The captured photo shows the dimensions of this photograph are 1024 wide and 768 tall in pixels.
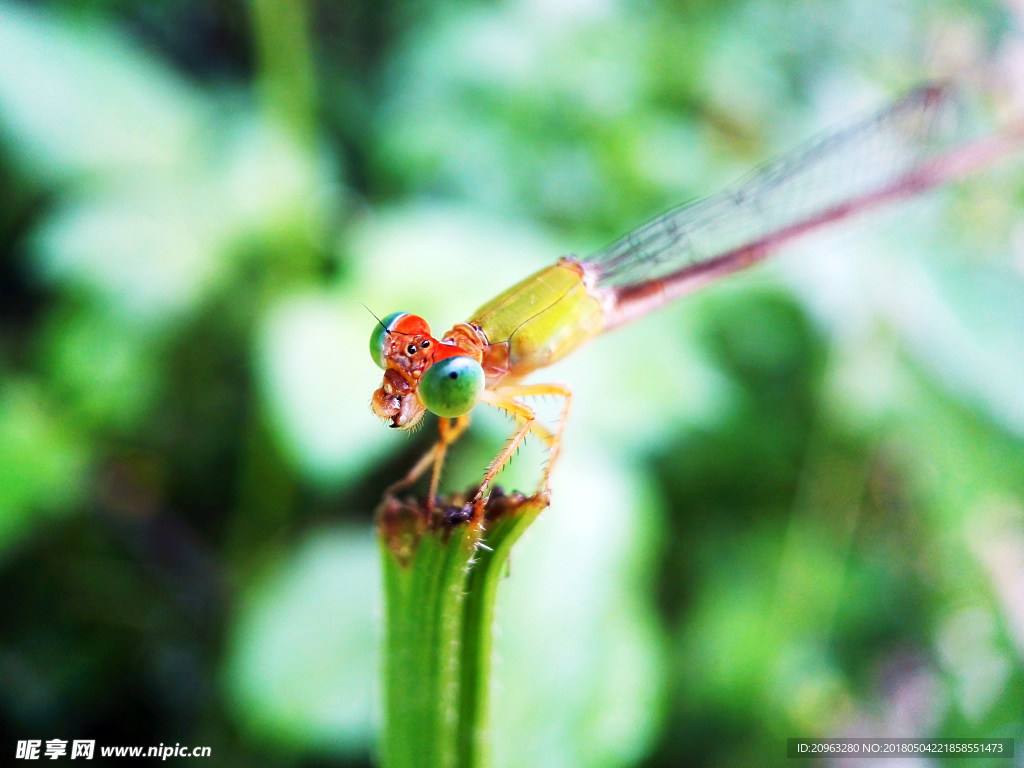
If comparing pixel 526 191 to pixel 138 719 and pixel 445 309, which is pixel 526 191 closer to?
pixel 445 309

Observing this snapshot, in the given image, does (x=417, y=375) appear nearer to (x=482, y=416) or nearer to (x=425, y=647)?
(x=425, y=647)

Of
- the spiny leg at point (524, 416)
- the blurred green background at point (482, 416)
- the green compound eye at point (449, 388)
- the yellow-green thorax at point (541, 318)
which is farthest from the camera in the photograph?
the blurred green background at point (482, 416)

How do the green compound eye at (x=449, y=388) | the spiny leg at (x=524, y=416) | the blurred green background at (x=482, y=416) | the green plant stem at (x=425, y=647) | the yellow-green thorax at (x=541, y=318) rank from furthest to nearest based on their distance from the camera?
1. the blurred green background at (x=482, y=416)
2. the yellow-green thorax at (x=541, y=318)
3. the spiny leg at (x=524, y=416)
4. the green compound eye at (x=449, y=388)
5. the green plant stem at (x=425, y=647)

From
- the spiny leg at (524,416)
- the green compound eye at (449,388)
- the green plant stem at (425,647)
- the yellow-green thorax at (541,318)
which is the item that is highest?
the yellow-green thorax at (541,318)

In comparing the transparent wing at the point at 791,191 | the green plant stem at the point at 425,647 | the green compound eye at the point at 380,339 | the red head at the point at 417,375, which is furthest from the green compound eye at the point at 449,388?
the transparent wing at the point at 791,191

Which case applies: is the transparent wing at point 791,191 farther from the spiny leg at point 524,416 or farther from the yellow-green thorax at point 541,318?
the spiny leg at point 524,416

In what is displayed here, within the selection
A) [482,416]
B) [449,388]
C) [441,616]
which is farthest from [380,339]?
[482,416]

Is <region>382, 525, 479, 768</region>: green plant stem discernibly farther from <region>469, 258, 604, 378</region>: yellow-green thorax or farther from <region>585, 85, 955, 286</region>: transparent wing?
<region>585, 85, 955, 286</region>: transparent wing
